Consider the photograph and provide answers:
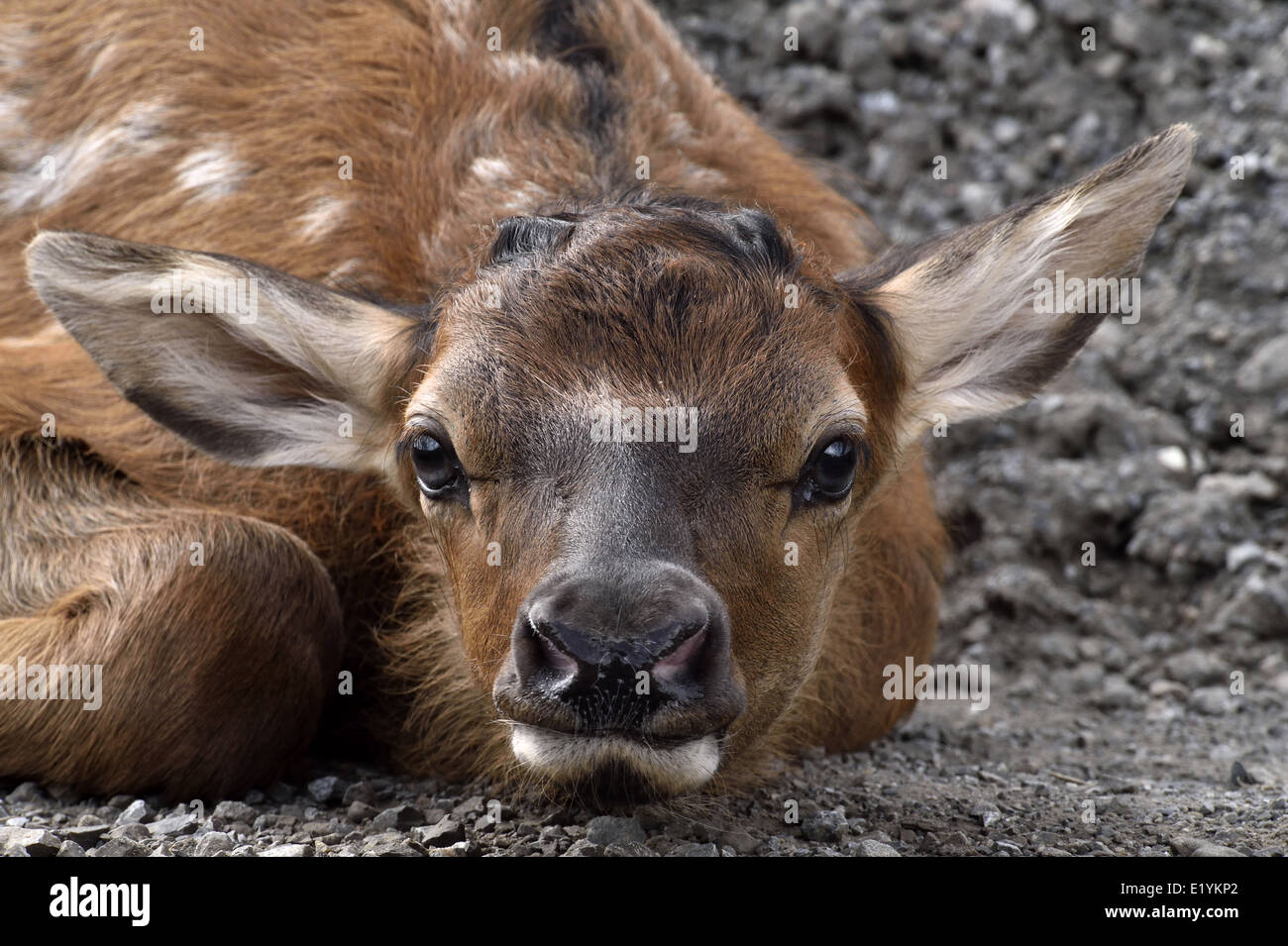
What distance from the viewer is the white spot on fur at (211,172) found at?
6.94 m

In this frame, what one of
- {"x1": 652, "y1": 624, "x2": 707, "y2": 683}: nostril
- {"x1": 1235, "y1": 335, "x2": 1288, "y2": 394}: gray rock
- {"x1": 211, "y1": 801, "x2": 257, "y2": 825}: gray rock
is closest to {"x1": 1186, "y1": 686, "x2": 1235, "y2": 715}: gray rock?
{"x1": 1235, "y1": 335, "x2": 1288, "y2": 394}: gray rock

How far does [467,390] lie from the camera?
5.06 m

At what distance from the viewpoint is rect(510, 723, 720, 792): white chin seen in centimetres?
444

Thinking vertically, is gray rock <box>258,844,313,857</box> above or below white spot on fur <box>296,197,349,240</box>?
below

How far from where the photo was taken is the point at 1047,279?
588 cm

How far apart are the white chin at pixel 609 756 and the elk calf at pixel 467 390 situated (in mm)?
14

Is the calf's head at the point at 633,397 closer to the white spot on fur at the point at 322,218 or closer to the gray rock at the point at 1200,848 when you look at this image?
the white spot on fur at the point at 322,218

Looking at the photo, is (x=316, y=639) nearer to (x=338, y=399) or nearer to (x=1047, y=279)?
(x=338, y=399)

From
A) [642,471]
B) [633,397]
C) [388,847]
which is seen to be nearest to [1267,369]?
[633,397]

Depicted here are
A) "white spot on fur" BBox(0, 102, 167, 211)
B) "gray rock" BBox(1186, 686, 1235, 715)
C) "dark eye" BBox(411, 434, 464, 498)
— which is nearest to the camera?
"dark eye" BBox(411, 434, 464, 498)

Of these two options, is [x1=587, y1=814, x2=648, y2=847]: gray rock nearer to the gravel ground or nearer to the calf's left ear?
the gravel ground

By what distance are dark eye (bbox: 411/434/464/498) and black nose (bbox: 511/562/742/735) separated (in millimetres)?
954

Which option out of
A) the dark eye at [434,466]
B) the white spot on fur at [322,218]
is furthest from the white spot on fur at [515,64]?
the dark eye at [434,466]
